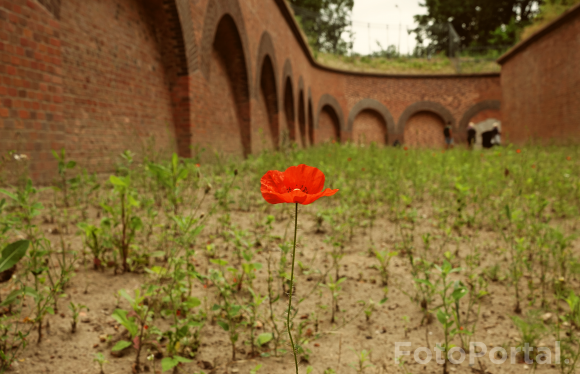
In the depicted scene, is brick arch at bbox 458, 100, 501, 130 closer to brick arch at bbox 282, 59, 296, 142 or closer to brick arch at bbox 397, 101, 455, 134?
brick arch at bbox 397, 101, 455, 134

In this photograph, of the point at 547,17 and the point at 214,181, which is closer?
the point at 214,181

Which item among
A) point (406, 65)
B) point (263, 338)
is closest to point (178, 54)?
point (263, 338)

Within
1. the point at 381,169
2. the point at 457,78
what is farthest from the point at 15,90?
the point at 457,78

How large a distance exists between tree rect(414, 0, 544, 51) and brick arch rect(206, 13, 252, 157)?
21.4 m

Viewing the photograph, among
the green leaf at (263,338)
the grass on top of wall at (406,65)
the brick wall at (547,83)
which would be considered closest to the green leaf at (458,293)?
the green leaf at (263,338)

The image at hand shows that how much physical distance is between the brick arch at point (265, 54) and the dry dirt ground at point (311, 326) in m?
7.46

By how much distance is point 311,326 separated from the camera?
1774 mm

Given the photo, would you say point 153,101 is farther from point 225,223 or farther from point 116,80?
point 225,223

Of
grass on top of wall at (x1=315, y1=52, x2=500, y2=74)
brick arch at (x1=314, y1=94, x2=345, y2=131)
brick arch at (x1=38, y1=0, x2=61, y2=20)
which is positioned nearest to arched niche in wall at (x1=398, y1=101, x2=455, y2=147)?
grass on top of wall at (x1=315, y1=52, x2=500, y2=74)

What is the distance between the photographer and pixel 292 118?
1347cm

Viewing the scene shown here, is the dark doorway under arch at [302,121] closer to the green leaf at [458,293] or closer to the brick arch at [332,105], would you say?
the brick arch at [332,105]

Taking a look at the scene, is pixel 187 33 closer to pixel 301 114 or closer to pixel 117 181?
pixel 117 181

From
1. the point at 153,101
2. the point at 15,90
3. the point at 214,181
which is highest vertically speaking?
the point at 153,101

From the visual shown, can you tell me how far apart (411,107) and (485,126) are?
4.06 meters
